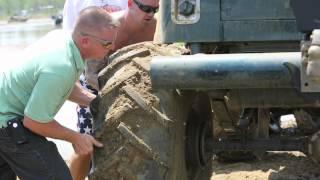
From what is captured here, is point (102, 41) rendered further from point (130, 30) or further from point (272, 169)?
point (272, 169)

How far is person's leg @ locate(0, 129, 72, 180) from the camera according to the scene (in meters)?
4.24

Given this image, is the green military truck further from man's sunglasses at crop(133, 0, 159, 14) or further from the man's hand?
man's sunglasses at crop(133, 0, 159, 14)

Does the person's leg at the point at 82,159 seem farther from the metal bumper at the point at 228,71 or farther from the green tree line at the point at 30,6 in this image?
the green tree line at the point at 30,6

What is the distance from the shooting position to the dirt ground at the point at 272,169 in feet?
22.2

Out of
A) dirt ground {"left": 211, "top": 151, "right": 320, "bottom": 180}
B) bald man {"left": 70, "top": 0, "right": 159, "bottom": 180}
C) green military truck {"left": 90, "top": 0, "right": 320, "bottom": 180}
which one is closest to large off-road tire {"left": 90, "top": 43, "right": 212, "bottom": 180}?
green military truck {"left": 90, "top": 0, "right": 320, "bottom": 180}

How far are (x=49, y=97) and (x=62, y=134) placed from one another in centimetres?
28

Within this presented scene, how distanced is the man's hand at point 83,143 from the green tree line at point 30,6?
10717 cm

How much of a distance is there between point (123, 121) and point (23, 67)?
67cm

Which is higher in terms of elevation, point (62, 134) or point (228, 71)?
point (228, 71)

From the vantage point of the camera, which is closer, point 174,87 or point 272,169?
point 174,87

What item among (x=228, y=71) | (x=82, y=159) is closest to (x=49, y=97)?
(x=228, y=71)

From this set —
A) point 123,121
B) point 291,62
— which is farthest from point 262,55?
point 123,121

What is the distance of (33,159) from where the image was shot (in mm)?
4242

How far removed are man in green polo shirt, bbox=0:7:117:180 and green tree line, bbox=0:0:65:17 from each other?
352ft
